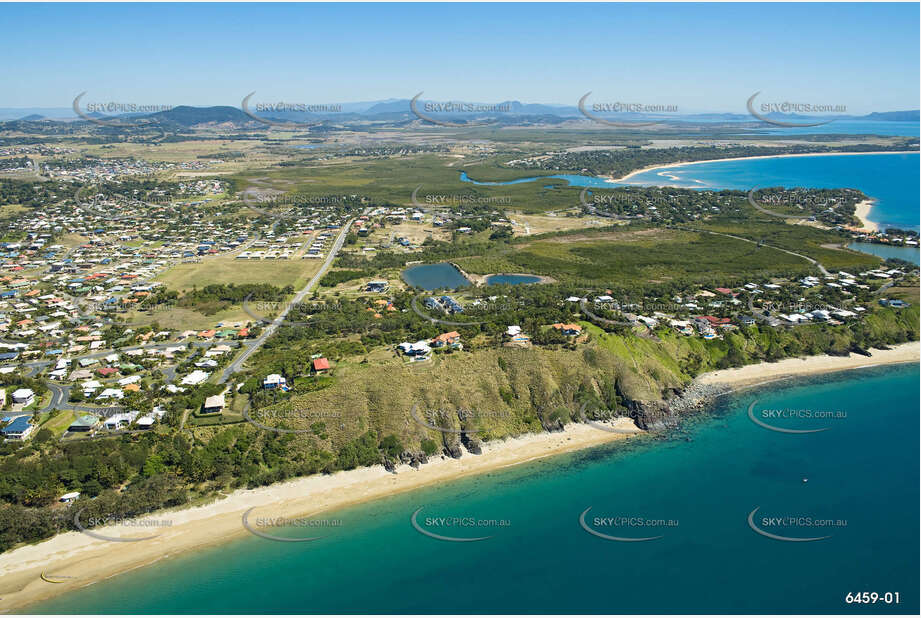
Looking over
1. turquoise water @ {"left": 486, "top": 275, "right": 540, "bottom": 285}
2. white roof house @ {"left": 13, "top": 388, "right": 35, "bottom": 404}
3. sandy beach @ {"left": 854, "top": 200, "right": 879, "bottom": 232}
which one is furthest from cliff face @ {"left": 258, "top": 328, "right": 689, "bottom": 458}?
sandy beach @ {"left": 854, "top": 200, "right": 879, "bottom": 232}

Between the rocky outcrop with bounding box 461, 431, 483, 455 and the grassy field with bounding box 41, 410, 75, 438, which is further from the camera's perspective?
the rocky outcrop with bounding box 461, 431, 483, 455

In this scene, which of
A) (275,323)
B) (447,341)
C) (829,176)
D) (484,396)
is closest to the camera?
(484,396)

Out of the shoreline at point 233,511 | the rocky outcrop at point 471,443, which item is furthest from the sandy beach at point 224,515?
the rocky outcrop at point 471,443

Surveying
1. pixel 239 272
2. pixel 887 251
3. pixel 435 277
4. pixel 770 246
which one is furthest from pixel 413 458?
pixel 887 251

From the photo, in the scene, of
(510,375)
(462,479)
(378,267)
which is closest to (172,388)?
(462,479)

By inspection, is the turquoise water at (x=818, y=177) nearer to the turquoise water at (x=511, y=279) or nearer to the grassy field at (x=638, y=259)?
the grassy field at (x=638, y=259)

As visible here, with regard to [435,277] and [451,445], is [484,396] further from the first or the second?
[435,277]

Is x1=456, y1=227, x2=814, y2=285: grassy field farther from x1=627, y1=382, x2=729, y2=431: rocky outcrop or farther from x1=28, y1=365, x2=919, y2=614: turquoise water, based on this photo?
x1=28, y1=365, x2=919, y2=614: turquoise water
